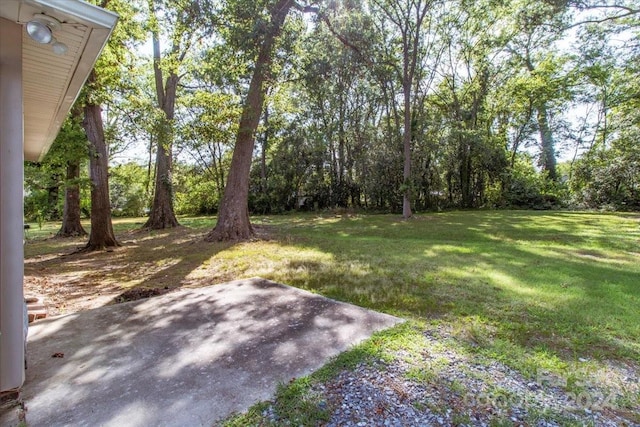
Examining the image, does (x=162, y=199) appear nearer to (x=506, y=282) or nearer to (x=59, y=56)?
(x=59, y=56)

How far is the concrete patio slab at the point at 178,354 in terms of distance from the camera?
1818 mm

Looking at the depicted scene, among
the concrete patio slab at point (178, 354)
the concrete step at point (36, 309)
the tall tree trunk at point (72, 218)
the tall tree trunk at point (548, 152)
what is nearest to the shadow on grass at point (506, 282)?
the concrete patio slab at point (178, 354)

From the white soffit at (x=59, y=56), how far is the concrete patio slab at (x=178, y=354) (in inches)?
79.8

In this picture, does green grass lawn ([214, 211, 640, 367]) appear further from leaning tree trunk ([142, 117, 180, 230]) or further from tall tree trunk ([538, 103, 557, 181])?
tall tree trunk ([538, 103, 557, 181])

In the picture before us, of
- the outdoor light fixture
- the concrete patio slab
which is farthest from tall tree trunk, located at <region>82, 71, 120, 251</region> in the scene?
the outdoor light fixture

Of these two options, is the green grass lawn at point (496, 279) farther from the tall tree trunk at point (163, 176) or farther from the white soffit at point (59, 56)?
the tall tree trunk at point (163, 176)

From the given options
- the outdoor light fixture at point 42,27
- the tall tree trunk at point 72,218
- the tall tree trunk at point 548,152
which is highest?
the tall tree trunk at point 548,152

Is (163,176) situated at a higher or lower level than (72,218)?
higher

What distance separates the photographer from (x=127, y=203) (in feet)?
73.8

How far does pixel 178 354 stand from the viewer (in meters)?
2.46

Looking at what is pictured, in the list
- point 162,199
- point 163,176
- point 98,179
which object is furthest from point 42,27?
point 162,199

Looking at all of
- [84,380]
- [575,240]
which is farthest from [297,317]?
[575,240]

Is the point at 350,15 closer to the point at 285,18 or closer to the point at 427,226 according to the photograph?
the point at 285,18

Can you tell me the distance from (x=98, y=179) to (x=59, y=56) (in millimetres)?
6379
